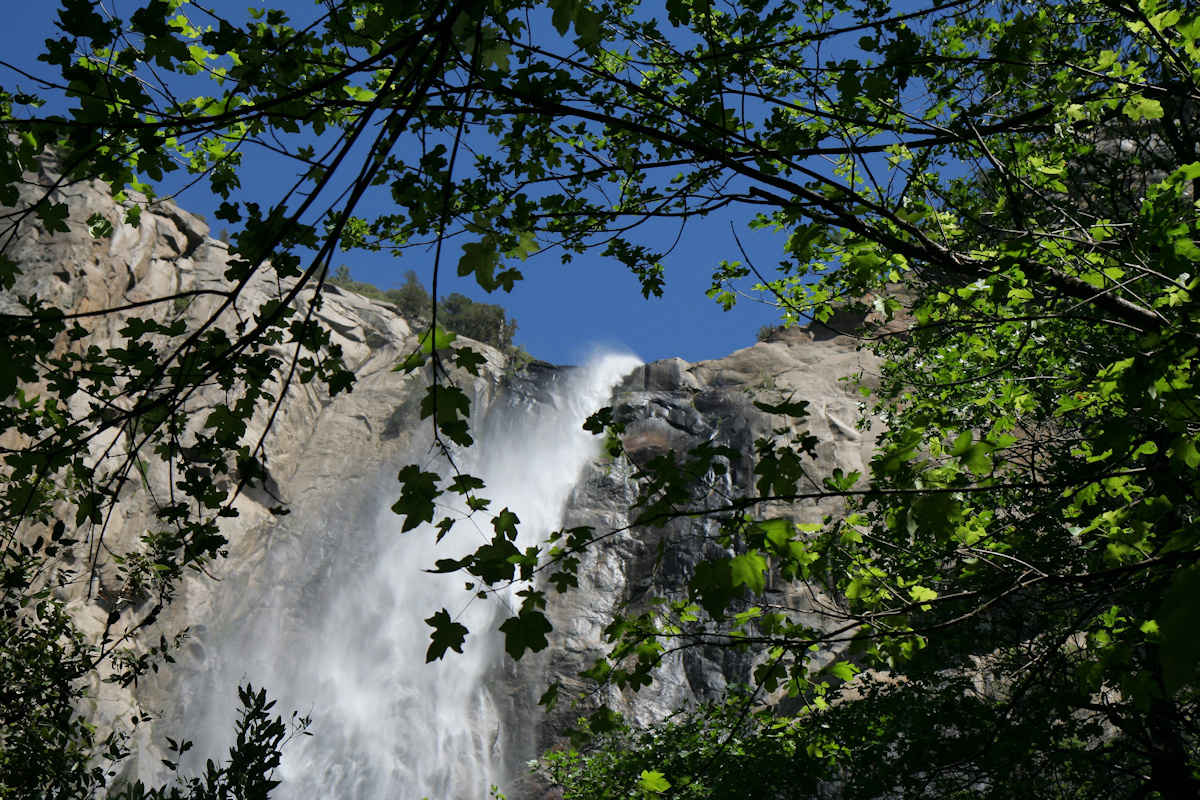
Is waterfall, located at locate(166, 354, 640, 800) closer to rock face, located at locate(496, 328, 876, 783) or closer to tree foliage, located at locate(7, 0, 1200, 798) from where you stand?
rock face, located at locate(496, 328, 876, 783)

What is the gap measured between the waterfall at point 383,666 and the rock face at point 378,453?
226mm

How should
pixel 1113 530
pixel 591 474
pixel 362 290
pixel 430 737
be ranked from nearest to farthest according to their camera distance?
pixel 1113 530 < pixel 430 737 < pixel 591 474 < pixel 362 290

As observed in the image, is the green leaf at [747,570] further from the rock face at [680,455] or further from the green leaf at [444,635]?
the rock face at [680,455]

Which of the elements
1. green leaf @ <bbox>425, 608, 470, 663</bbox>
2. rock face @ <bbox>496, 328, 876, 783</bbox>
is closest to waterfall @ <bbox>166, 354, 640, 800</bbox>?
rock face @ <bbox>496, 328, 876, 783</bbox>

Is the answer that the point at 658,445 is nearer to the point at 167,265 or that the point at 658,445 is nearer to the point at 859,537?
the point at 167,265

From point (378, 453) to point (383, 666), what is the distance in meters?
7.17

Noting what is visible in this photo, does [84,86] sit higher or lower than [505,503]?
lower

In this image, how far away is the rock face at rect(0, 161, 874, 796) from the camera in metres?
17.1

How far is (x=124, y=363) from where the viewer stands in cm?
239

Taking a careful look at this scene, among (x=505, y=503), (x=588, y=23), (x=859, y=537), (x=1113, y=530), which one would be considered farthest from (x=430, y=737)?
(x=588, y=23)

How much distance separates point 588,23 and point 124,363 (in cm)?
183

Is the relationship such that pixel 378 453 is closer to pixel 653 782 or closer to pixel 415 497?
pixel 653 782

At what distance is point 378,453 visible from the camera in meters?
23.2

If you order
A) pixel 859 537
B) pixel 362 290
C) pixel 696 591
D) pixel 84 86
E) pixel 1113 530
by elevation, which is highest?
pixel 362 290
